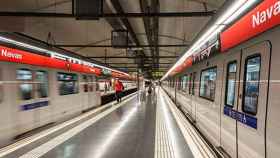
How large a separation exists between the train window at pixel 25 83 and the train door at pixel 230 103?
4739 mm

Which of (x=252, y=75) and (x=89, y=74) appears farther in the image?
(x=89, y=74)

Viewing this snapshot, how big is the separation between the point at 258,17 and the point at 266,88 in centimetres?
72

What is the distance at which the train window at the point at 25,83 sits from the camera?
23.6 ft

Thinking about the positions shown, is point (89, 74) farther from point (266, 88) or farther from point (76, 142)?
point (266, 88)

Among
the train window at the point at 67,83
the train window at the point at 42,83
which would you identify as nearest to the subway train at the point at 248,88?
the train window at the point at 42,83

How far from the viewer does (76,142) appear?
261 inches

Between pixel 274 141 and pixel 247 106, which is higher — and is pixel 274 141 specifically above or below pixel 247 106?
below

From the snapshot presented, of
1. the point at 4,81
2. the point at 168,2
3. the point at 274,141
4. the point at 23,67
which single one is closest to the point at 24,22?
the point at 23,67

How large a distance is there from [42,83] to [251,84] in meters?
6.41

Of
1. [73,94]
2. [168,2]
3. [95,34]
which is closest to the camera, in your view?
[168,2]

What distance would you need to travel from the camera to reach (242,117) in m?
3.78

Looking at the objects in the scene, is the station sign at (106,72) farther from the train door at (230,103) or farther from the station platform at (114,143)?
the train door at (230,103)

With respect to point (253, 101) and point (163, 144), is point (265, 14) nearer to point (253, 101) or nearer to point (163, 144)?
point (253, 101)

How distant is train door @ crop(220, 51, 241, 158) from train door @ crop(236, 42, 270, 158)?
0.19 metres
